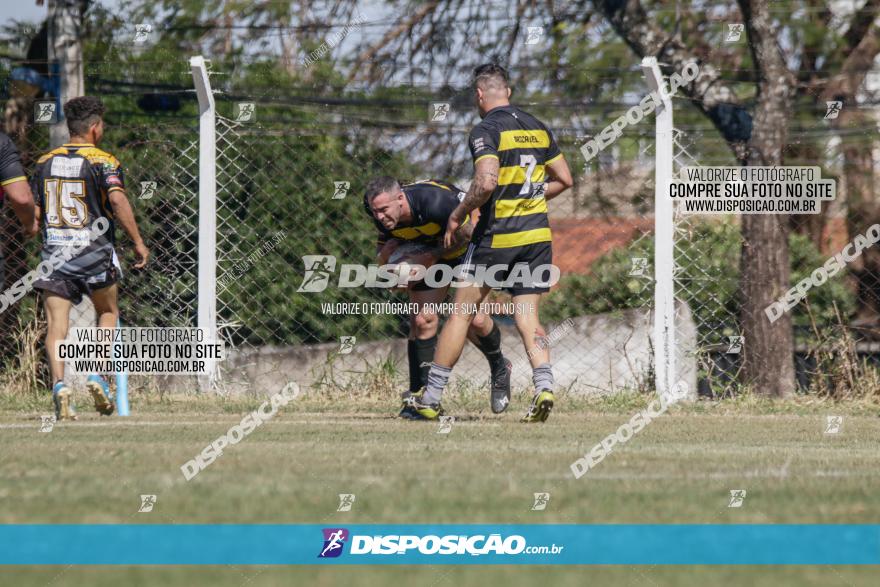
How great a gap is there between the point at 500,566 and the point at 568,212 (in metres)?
7.90

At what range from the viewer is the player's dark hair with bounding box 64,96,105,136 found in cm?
754

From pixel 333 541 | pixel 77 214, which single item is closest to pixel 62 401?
pixel 77 214

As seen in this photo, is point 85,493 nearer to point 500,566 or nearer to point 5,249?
point 500,566

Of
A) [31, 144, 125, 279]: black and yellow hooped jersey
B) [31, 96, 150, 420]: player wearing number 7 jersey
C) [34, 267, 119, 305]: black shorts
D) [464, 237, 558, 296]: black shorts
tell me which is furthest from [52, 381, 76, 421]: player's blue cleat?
[464, 237, 558, 296]: black shorts

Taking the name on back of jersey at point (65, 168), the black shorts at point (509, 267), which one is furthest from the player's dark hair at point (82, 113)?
the black shorts at point (509, 267)

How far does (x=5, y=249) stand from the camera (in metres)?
9.95

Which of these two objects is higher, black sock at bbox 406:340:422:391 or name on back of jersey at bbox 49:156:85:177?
name on back of jersey at bbox 49:156:85:177

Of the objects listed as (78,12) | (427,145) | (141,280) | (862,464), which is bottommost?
(862,464)

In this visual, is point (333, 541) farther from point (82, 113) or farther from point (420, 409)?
point (82, 113)

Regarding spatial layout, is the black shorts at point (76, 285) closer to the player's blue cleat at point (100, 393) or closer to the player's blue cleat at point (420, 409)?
the player's blue cleat at point (100, 393)

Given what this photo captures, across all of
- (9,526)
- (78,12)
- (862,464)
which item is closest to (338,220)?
(78,12)

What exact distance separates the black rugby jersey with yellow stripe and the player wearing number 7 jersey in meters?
1.62

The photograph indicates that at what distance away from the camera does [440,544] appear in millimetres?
3439

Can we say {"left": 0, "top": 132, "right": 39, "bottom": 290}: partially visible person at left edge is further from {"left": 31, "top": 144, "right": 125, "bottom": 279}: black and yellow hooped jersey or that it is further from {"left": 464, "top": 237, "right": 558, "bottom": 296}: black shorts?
{"left": 464, "top": 237, "right": 558, "bottom": 296}: black shorts
